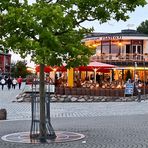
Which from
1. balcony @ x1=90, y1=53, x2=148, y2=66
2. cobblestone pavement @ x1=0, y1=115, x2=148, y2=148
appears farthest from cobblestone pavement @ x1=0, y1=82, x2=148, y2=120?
balcony @ x1=90, y1=53, x2=148, y2=66

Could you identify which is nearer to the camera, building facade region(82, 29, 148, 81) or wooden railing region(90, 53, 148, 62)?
wooden railing region(90, 53, 148, 62)

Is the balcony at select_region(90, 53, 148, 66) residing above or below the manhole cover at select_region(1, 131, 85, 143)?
above

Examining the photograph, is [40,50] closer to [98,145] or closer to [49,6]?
[49,6]

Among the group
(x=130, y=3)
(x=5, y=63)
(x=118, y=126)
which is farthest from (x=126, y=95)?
(x=5, y=63)

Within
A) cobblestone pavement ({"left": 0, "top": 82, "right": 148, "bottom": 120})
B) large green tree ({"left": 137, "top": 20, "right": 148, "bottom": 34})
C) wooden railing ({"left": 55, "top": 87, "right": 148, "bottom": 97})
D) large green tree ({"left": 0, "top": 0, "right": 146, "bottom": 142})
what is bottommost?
cobblestone pavement ({"left": 0, "top": 82, "right": 148, "bottom": 120})

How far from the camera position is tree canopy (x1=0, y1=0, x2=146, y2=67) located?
1385 centimetres

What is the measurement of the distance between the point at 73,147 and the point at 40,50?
262 centimetres

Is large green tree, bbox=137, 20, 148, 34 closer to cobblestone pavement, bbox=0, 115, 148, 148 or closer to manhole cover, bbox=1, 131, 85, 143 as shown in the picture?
cobblestone pavement, bbox=0, 115, 148, 148

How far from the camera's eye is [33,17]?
1390 centimetres

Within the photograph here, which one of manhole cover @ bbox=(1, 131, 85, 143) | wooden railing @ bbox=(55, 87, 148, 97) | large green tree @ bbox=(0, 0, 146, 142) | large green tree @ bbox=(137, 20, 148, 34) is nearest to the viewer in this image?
large green tree @ bbox=(0, 0, 146, 142)

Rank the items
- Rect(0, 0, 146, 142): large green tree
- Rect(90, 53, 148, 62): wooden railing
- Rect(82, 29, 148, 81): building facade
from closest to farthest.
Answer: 1. Rect(0, 0, 146, 142): large green tree
2. Rect(90, 53, 148, 62): wooden railing
3. Rect(82, 29, 148, 81): building facade

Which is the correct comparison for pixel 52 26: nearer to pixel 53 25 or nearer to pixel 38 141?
pixel 53 25

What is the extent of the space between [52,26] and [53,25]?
1.7 inches

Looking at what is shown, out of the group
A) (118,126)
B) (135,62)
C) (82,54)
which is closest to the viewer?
(82,54)
